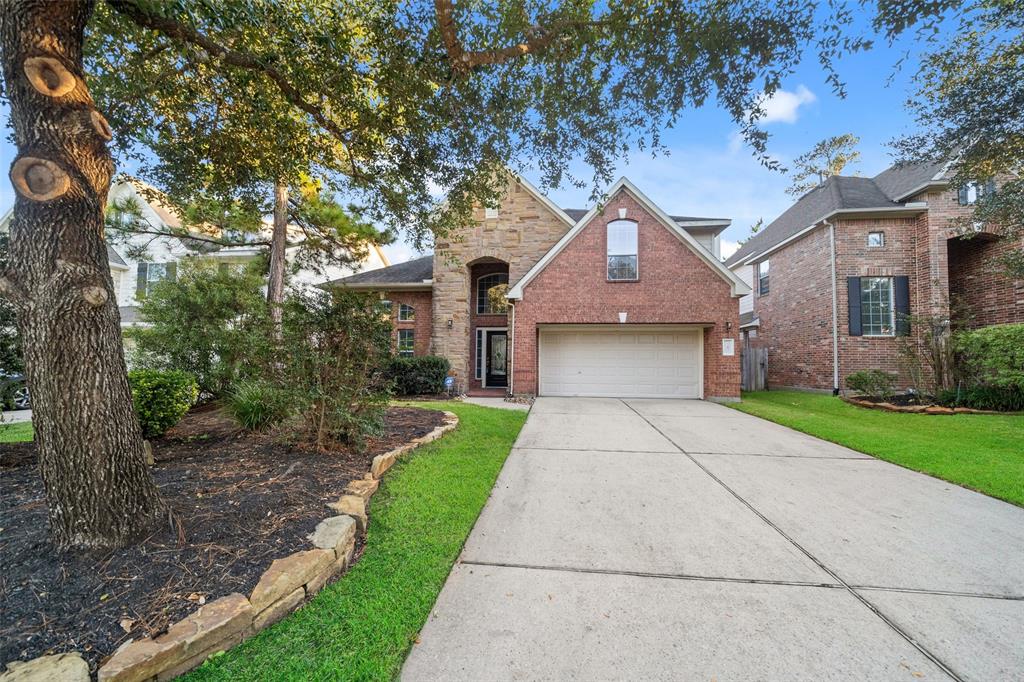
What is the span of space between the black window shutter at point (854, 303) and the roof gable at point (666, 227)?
11.5ft

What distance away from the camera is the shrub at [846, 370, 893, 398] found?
10.1m

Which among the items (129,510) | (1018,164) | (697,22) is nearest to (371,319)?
(129,510)

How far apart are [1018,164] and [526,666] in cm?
963

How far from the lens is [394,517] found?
315 centimetres

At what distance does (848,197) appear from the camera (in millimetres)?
12461

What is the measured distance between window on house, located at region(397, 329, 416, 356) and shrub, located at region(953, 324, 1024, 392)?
14.2m

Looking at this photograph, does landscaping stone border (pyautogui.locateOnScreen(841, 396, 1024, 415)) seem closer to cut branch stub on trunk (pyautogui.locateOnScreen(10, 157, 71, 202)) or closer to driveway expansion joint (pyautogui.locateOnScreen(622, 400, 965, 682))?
driveway expansion joint (pyautogui.locateOnScreen(622, 400, 965, 682))

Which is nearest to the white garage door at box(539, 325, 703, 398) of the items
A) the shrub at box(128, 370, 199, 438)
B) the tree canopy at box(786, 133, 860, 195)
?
the shrub at box(128, 370, 199, 438)

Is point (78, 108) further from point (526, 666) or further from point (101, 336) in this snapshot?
point (526, 666)

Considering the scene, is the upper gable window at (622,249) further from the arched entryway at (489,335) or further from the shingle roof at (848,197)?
the shingle roof at (848,197)

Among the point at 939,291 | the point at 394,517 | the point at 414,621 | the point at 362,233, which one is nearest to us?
the point at 414,621

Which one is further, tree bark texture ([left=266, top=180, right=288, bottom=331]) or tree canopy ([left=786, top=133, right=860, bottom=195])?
tree canopy ([left=786, top=133, right=860, bottom=195])

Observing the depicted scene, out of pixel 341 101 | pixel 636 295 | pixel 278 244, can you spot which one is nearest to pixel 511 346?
pixel 636 295

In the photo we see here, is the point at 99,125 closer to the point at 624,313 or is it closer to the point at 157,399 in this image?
the point at 157,399
